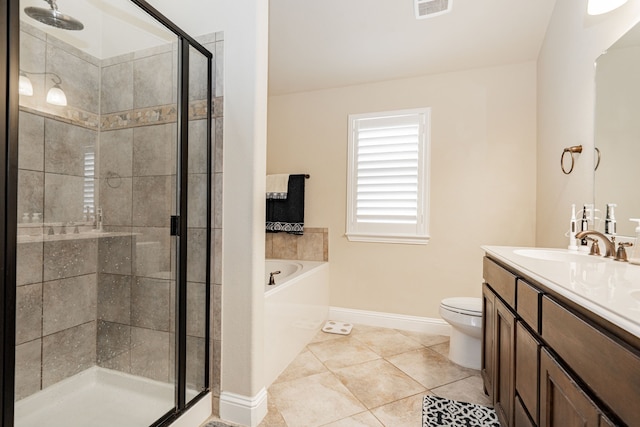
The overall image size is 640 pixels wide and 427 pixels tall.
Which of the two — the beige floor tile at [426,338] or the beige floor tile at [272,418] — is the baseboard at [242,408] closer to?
the beige floor tile at [272,418]

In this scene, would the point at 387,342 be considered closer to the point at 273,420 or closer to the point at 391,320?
the point at 391,320

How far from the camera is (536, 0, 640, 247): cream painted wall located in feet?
5.29

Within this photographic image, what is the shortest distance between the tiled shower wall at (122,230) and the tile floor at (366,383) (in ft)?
1.72

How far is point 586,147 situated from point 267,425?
2.14 m

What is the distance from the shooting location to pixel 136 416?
1.46 meters

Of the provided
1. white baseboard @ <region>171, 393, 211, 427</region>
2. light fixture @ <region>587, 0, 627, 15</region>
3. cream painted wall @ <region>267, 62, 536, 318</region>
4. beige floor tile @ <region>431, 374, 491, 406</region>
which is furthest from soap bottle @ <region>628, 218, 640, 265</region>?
white baseboard @ <region>171, 393, 211, 427</region>

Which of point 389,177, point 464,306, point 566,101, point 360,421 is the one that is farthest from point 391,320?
point 566,101

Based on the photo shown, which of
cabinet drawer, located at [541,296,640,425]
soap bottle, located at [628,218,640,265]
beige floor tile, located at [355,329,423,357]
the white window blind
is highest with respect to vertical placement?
the white window blind

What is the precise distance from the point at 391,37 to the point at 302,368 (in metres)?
2.45

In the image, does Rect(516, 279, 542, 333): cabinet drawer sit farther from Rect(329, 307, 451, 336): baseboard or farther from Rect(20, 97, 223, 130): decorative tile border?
Rect(329, 307, 451, 336): baseboard

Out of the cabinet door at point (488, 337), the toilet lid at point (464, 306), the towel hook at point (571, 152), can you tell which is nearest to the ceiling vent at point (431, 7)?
the towel hook at point (571, 152)

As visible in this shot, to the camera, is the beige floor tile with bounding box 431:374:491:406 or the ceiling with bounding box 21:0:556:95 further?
the beige floor tile with bounding box 431:374:491:406

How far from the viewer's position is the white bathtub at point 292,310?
2.03 meters

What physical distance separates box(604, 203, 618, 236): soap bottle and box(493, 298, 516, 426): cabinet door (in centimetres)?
57
